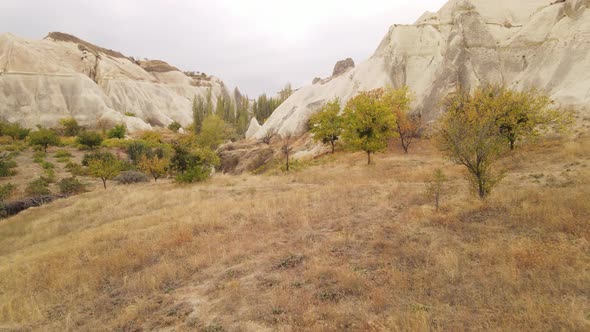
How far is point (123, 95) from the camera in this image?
251 ft

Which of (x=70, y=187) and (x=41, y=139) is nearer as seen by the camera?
(x=70, y=187)

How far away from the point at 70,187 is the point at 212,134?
30545 millimetres

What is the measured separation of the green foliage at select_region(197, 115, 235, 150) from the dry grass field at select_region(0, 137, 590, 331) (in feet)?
130

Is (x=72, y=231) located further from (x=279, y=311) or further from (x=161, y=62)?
(x=161, y=62)

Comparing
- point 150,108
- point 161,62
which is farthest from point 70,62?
point 161,62

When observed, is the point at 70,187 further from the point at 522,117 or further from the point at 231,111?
the point at 231,111

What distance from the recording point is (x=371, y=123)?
25438 millimetres

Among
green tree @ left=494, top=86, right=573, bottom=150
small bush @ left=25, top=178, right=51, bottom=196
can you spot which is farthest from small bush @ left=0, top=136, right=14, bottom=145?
green tree @ left=494, top=86, right=573, bottom=150

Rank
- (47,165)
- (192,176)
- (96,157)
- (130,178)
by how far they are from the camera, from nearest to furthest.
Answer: (192,176) < (130,178) < (47,165) < (96,157)

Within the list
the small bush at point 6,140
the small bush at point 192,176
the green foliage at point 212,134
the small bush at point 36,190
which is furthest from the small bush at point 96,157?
the green foliage at point 212,134

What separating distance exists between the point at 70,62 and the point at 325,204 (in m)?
92.1

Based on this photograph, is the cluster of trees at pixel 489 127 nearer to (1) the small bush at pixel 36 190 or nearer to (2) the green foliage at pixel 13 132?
(1) the small bush at pixel 36 190

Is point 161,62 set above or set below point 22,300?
above

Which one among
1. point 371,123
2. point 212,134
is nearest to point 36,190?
point 371,123
